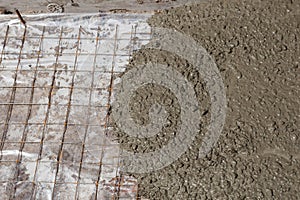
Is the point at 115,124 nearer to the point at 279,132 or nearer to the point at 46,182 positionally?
the point at 46,182

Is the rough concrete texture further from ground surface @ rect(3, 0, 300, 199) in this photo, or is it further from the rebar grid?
the rebar grid

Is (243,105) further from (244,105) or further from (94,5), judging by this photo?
(94,5)

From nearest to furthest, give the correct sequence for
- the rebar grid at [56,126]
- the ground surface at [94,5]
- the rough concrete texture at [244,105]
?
the rough concrete texture at [244,105] → the rebar grid at [56,126] → the ground surface at [94,5]

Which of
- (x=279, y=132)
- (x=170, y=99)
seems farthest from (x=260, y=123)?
(x=170, y=99)

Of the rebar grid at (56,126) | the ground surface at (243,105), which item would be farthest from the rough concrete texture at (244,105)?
the rebar grid at (56,126)

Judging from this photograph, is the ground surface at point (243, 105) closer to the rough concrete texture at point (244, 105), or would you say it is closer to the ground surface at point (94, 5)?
the rough concrete texture at point (244, 105)

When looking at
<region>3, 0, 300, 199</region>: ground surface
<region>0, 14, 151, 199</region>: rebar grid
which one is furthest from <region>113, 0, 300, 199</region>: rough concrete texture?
<region>0, 14, 151, 199</region>: rebar grid

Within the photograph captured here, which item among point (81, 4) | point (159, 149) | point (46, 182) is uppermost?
point (81, 4)

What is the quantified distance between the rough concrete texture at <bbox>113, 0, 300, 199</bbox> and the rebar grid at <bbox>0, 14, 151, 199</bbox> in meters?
0.20

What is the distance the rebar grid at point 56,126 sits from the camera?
2848mm

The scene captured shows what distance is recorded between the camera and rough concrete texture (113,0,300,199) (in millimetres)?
2639

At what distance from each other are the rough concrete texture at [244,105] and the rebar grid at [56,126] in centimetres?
20

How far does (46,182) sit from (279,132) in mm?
Answer: 1568

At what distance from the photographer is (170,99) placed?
2896 mm
